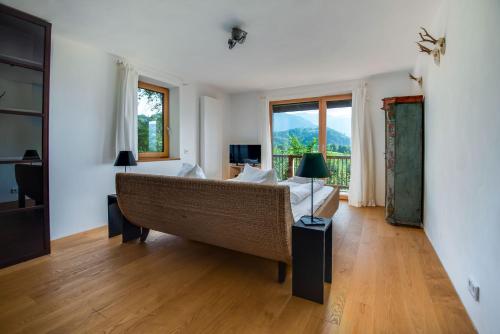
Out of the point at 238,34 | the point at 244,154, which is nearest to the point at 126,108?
the point at 238,34

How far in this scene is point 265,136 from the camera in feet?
18.1

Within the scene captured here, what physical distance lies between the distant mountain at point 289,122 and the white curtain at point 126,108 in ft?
10.4

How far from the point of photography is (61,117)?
114 inches

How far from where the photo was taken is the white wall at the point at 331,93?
4367 millimetres

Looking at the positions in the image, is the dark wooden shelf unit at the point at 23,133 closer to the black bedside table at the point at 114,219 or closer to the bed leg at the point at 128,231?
the black bedside table at the point at 114,219

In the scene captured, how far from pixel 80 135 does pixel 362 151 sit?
4.49m

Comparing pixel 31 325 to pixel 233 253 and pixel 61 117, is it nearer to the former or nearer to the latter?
pixel 233 253

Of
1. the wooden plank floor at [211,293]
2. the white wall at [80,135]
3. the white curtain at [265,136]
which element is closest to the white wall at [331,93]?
the white curtain at [265,136]

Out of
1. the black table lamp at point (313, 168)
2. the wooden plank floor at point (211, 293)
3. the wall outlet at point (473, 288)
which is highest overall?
the black table lamp at point (313, 168)

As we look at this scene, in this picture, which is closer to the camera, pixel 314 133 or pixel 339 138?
pixel 339 138

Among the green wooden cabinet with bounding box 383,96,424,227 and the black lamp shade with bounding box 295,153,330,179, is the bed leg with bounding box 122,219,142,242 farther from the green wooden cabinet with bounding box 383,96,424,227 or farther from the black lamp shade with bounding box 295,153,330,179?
the green wooden cabinet with bounding box 383,96,424,227

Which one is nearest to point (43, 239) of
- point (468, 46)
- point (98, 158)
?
point (98, 158)

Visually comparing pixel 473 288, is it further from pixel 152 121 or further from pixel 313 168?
pixel 152 121

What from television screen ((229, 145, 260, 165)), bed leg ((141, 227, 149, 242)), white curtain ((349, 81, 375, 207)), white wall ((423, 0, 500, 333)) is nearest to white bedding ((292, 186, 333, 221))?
white wall ((423, 0, 500, 333))
